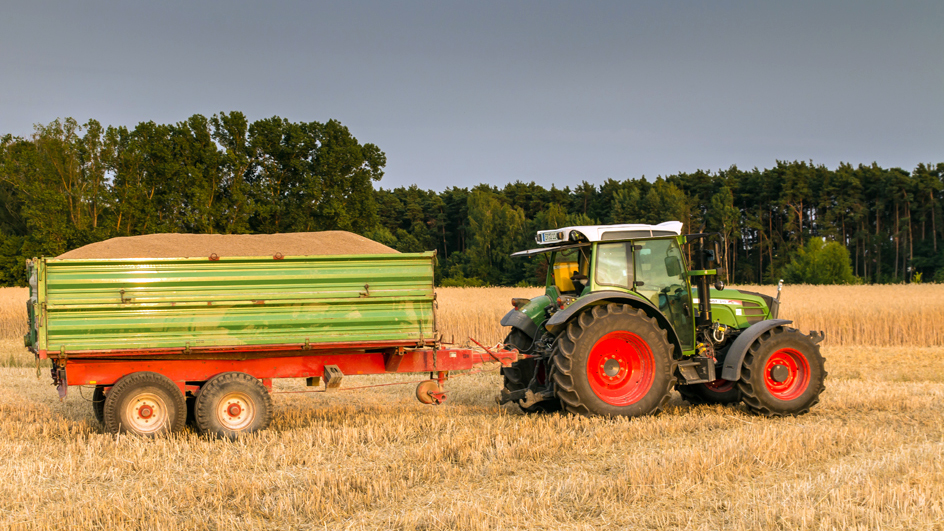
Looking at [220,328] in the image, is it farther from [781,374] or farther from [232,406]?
[781,374]

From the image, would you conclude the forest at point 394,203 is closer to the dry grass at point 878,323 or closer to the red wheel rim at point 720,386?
the dry grass at point 878,323

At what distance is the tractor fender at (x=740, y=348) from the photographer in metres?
7.38

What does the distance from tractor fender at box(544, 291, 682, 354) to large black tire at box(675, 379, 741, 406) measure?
0.95m

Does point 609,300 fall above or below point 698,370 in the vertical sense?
above

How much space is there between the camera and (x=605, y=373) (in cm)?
737

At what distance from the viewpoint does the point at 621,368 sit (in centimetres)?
743

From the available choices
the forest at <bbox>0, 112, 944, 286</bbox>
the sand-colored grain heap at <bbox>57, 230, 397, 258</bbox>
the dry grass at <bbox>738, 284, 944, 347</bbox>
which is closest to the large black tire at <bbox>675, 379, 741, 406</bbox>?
the dry grass at <bbox>738, 284, 944, 347</bbox>

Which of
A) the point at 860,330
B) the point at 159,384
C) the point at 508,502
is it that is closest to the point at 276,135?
the point at 860,330

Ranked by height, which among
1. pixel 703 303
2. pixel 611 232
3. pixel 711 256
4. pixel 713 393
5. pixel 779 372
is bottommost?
pixel 713 393

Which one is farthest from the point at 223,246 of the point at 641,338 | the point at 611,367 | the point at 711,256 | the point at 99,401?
the point at 711,256

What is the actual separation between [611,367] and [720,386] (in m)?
1.72

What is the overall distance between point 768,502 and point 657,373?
2699mm

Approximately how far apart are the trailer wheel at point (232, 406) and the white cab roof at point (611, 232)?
3198 millimetres

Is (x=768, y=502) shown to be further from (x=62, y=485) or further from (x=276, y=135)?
(x=276, y=135)
